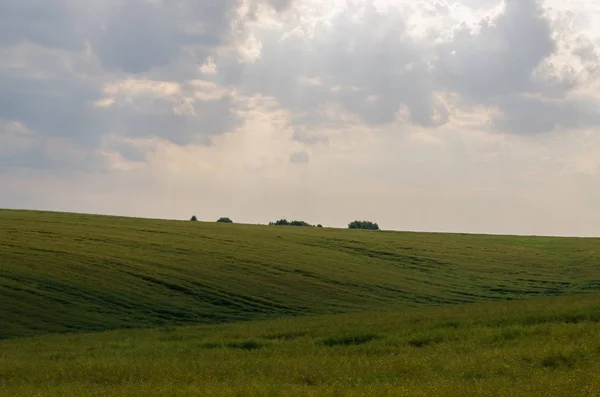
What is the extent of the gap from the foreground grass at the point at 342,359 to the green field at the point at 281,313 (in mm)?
97

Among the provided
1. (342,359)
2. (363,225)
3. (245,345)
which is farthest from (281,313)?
A: (363,225)

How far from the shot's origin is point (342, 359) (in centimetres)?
2223

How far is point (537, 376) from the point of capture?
17875mm

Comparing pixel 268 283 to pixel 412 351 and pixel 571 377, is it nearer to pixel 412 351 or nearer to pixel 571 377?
pixel 412 351

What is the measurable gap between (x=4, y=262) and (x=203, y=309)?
15273 mm

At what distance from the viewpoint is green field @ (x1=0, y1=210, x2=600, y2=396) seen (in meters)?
18.8

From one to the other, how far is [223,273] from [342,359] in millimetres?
39921

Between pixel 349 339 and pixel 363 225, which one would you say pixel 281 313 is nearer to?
pixel 349 339

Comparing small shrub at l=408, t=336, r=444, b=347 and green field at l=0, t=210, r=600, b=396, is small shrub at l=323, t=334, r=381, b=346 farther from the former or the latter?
small shrub at l=408, t=336, r=444, b=347

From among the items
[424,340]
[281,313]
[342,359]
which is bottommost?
[281,313]

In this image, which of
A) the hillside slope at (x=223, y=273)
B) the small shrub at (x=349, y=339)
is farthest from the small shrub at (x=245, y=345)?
the hillside slope at (x=223, y=273)

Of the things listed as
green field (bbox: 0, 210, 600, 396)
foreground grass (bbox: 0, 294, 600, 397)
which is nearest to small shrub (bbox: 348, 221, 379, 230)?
Result: green field (bbox: 0, 210, 600, 396)

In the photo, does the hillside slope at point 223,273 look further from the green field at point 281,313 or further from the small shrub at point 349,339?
the small shrub at point 349,339

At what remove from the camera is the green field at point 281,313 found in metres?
18.8
